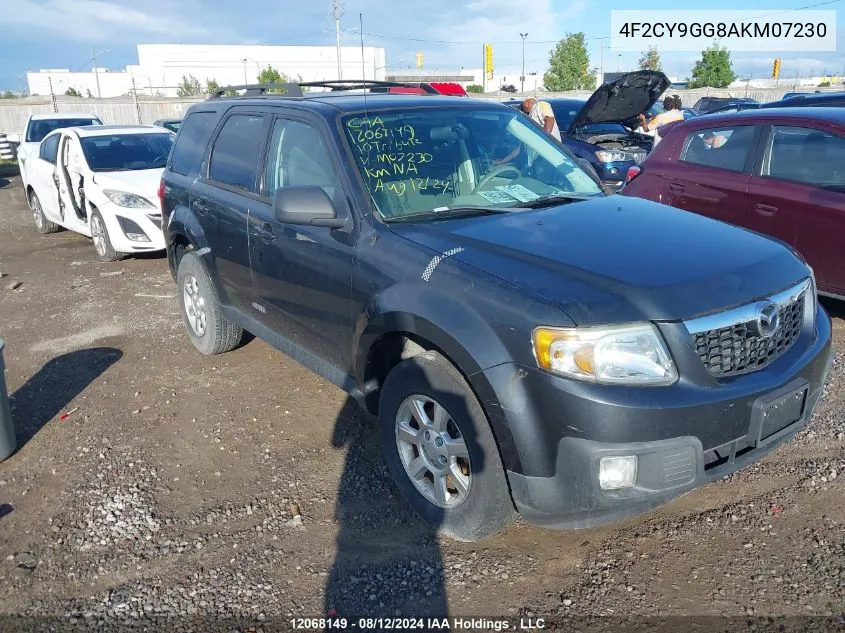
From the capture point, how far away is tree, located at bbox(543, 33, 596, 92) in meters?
60.4

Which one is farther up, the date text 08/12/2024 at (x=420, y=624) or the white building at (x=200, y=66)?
the white building at (x=200, y=66)

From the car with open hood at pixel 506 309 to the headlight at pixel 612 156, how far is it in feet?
21.4

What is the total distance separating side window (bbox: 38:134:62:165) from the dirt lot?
21.9 feet

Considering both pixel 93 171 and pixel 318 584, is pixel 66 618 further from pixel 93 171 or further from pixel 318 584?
pixel 93 171

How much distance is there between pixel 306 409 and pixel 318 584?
1739 mm

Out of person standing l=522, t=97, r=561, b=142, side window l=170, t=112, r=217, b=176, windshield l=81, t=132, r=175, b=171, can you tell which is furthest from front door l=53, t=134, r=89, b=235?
person standing l=522, t=97, r=561, b=142

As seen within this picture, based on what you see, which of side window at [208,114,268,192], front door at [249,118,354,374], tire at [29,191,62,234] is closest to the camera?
front door at [249,118,354,374]

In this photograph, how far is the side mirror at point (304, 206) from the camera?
11.0 ft

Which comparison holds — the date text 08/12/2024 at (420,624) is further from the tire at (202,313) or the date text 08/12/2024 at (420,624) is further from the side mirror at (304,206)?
the tire at (202,313)

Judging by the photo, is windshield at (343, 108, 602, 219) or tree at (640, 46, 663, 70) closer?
windshield at (343, 108, 602, 219)

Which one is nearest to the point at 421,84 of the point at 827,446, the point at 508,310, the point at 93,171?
the point at 508,310

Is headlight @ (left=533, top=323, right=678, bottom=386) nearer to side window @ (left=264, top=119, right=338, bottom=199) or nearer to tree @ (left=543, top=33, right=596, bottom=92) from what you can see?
side window @ (left=264, top=119, right=338, bottom=199)

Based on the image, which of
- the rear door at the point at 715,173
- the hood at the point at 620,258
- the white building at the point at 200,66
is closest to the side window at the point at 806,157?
the rear door at the point at 715,173

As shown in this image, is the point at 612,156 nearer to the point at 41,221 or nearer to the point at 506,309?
the point at 506,309
